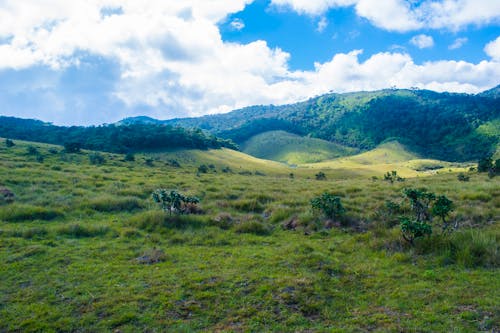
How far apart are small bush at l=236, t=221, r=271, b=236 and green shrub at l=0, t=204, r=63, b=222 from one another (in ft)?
33.7

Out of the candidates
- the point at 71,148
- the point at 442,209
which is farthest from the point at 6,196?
the point at 71,148

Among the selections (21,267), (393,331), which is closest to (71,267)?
(21,267)

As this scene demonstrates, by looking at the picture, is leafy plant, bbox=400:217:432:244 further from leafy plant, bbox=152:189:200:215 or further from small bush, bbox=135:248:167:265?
leafy plant, bbox=152:189:200:215

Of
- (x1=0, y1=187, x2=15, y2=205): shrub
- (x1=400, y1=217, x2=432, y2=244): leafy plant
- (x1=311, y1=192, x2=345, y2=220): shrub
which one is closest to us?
(x1=400, y1=217, x2=432, y2=244): leafy plant

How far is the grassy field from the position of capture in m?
7.77

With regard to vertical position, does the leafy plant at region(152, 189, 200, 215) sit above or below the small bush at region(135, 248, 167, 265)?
above

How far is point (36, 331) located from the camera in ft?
24.7

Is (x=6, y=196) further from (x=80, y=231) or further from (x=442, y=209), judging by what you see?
(x=442, y=209)

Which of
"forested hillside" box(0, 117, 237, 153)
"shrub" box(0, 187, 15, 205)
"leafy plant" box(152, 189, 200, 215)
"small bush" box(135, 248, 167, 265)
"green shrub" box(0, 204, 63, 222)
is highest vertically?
"forested hillside" box(0, 117, 237, 153)

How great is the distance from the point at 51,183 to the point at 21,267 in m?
17.7

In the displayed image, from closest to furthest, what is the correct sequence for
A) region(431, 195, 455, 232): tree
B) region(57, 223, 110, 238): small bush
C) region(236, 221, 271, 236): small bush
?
1. region(431, 195, 455, 232): tree
2. region(57, 223, 110, 238): small bush
3. region(236, 221, 271, 236): small bush

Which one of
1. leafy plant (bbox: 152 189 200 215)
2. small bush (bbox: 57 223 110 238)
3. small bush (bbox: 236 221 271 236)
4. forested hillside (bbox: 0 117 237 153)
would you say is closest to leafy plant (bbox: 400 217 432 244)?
small bush (bbox: 236 221 271 236)

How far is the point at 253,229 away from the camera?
15484mm

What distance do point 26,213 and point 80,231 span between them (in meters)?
4.52
